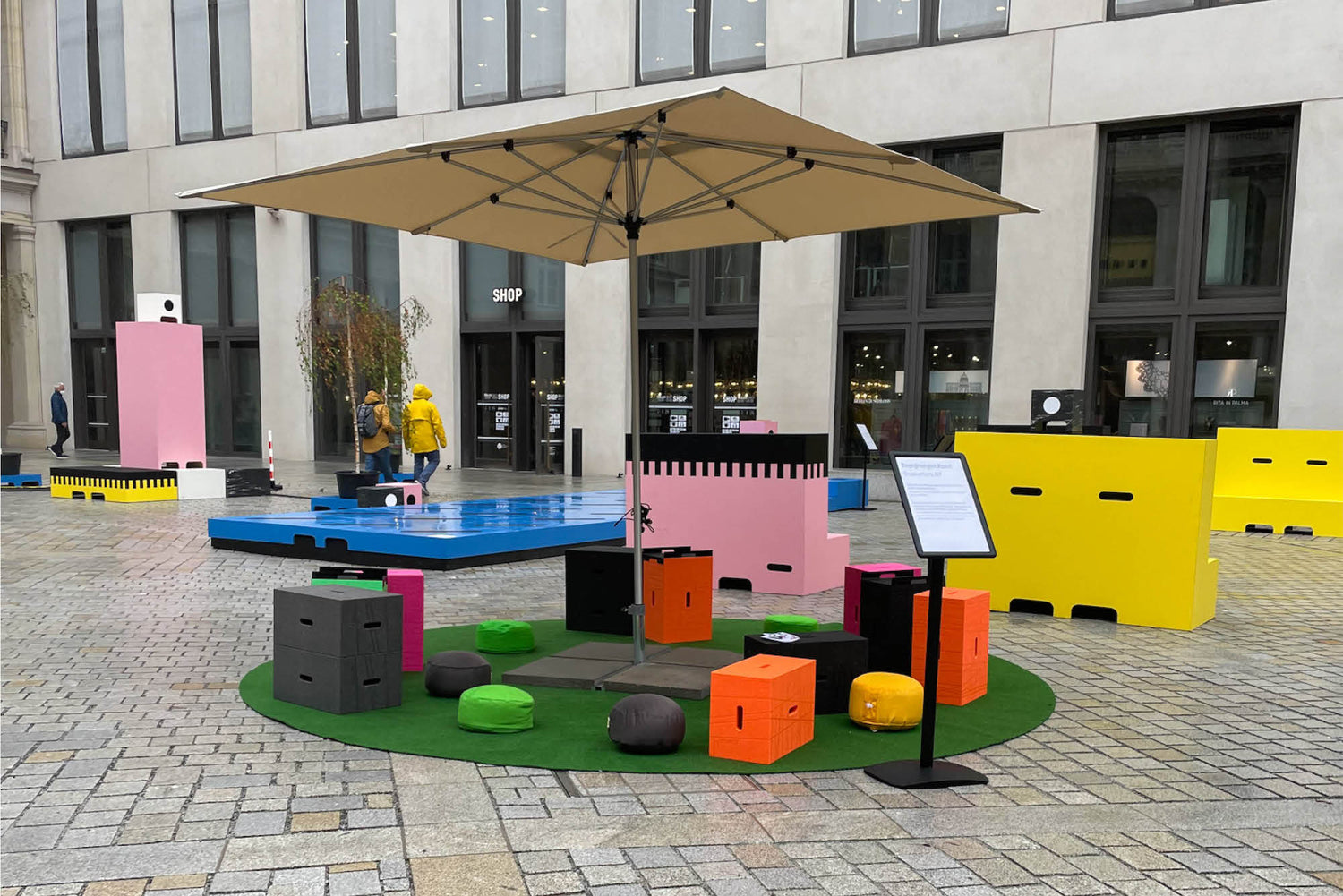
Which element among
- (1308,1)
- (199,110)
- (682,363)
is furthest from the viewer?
(199,110)

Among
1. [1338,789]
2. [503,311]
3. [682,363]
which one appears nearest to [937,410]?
[682,363]

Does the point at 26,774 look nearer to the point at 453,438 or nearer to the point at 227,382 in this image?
the point at 453,438

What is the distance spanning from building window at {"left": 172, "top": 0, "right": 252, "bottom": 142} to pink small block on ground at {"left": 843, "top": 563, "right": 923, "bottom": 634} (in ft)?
75.1

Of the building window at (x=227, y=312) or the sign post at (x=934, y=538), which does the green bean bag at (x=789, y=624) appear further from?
the building window at (x=227, y=312)

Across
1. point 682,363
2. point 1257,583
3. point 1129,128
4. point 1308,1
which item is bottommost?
point 1257,583

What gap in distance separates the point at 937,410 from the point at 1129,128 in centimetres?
528

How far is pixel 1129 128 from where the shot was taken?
15.7m

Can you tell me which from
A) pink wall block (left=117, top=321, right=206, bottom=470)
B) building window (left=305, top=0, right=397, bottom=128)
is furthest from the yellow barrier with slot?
building window (left=305, top=0, right=397, bottom=128)

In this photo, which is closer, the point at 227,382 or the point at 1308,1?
the point at 1308,1

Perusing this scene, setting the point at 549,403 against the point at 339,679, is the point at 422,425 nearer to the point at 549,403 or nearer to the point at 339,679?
the point at 549,403

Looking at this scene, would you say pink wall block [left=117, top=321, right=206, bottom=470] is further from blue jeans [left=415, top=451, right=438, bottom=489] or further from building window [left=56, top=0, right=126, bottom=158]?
building window [left=56, top=0, right=126, bottom=158]

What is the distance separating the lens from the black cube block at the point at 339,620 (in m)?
4.79

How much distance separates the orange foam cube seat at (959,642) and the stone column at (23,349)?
28493 mm

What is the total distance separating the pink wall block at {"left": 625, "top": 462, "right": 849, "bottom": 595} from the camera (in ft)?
27.8
